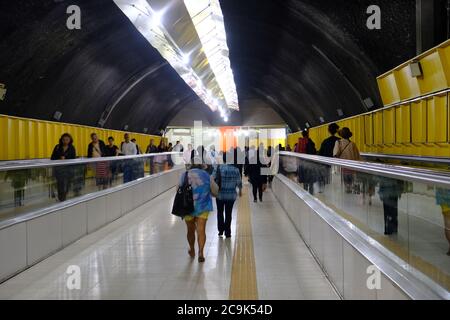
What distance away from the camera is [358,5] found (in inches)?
456

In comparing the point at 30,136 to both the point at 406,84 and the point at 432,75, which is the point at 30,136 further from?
the point at 432,75

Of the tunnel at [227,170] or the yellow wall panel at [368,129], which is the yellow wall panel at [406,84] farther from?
the yellow wall panel at [368,129]

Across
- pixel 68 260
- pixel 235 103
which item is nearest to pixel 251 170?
pixel 68 260

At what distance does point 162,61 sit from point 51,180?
15.9 metres

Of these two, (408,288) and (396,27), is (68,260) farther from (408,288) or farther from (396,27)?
(396,27)

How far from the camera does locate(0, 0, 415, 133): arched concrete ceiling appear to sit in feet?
40.3

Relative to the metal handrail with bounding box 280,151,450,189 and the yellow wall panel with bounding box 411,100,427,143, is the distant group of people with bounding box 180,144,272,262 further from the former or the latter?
the yellow wall panel with bounding box 411,100,427,143

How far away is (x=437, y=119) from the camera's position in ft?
→ 34.6

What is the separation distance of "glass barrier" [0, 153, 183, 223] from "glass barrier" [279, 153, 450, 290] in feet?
12.6

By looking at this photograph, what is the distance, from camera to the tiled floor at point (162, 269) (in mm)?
5508

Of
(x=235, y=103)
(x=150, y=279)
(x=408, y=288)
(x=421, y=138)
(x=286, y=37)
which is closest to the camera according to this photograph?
(x=408, y=288)

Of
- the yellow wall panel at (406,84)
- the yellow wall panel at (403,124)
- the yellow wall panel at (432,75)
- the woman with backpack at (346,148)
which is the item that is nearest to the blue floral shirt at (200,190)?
the woman with backpack at (346,148)

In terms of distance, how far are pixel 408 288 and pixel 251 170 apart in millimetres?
11071

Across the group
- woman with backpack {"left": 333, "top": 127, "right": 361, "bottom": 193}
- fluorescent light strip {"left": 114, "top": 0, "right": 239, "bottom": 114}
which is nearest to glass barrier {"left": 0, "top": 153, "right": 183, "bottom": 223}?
fluorescent light strip {"left": 114, "top": 0, "right": 239, "bottom": 114}
